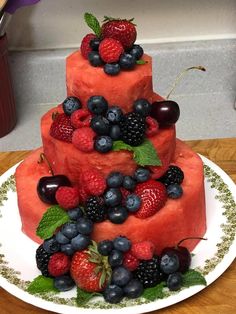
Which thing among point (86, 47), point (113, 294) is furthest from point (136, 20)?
point (113, 294)

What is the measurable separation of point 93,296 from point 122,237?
0.09m

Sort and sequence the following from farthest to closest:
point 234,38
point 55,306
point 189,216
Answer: point 234,38 → point 189,216 → point 55,306

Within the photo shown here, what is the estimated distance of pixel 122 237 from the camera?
0.95 metres

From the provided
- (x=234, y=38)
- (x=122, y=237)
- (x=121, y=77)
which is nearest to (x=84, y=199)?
(x=122, y=237)

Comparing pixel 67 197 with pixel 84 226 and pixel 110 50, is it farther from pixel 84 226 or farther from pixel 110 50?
pixel 110 50

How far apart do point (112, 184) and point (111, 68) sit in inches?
6.2

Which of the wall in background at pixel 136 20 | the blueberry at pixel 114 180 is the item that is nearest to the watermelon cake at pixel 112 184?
the blueberry at pixel 114 180

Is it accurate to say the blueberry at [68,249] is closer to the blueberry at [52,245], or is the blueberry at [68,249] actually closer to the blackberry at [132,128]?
the blueberry at [52,245]

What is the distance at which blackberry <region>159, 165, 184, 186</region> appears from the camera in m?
1.00

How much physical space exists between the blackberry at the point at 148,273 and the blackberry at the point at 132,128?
164 millimetres

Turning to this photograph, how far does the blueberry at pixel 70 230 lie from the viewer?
0.94 m

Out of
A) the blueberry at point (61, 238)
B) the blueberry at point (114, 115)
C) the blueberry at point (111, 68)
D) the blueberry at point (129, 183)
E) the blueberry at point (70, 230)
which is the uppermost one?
the blueberry at point (111, 68)

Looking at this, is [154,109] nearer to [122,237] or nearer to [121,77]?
[121,77]

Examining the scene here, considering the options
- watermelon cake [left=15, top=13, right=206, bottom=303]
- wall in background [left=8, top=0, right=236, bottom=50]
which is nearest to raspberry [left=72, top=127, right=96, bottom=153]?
watermelon cake [left=15, top=13, right=206, bottom=303]
